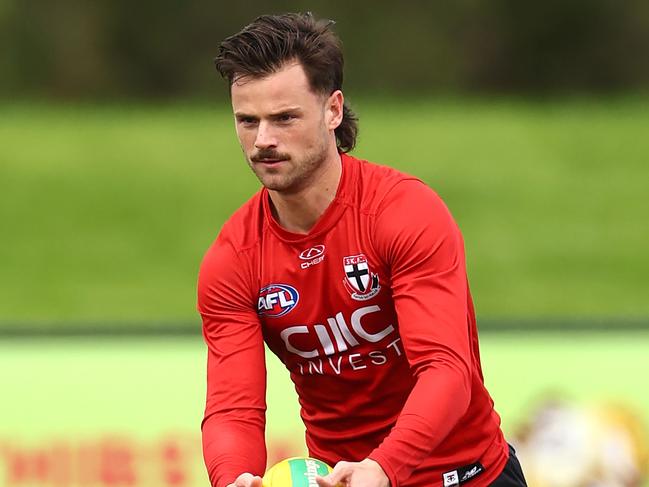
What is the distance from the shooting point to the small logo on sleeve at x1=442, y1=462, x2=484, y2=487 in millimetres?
5051

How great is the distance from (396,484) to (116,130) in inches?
597

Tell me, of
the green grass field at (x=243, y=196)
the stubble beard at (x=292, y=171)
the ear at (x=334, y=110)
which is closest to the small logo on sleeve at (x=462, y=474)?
the stubble beard at (x=292, y=171)

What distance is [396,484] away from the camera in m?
4.40

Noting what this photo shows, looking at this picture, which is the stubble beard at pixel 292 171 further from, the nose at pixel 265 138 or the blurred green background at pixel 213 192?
the blurred green background at pixel 213 192

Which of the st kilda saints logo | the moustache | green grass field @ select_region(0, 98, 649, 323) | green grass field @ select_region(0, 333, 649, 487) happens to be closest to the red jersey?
the st kilda saints logo

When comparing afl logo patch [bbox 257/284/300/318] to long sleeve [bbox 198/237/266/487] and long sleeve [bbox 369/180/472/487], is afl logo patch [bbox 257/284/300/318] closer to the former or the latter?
long sleeve [bbox 198/237/266/487]

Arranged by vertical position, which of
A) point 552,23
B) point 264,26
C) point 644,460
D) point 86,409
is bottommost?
point 644,460

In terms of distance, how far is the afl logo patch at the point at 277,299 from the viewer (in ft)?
16.1

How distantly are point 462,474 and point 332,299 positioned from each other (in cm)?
81

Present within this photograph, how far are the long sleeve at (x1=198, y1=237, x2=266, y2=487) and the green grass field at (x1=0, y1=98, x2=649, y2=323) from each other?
7850mm

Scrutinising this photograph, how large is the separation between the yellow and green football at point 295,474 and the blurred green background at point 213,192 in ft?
9.98

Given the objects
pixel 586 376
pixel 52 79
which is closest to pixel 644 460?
pixel 586 376

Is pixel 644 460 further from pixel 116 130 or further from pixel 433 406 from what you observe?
pixel 116 130

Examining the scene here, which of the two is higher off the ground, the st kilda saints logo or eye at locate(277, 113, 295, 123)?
eye at locate(277, 113, 295, 123)
